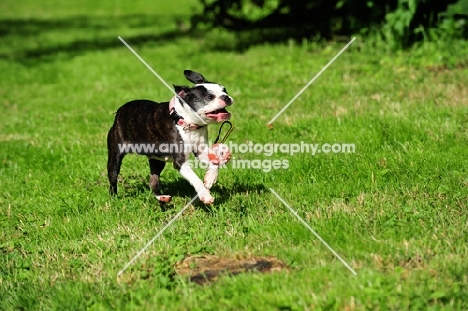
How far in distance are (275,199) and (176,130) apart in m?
1.12

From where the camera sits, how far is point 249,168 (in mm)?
7484

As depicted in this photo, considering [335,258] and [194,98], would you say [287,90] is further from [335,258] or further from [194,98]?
[335,258]

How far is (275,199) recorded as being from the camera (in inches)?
253

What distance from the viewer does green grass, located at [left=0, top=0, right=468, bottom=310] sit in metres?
4.72

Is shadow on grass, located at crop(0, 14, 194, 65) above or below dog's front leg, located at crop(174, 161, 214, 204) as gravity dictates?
below

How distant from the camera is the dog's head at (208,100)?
580 cm

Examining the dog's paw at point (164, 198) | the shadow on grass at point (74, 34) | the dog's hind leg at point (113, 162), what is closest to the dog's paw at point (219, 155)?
the dog's paw at point (164, 198)

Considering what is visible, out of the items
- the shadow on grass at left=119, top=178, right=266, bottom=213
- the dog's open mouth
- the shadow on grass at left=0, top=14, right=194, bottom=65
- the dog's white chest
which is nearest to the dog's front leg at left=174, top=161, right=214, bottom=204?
the dog's white chest

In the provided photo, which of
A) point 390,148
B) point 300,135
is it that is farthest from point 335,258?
point 300,135

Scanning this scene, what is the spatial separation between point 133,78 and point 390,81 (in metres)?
5.21

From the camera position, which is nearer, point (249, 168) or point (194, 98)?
point (194, 98)

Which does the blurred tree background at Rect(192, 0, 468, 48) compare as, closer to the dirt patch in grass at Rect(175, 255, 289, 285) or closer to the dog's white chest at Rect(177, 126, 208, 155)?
the dog's white chest at Rect(177, 126, 208, 155)

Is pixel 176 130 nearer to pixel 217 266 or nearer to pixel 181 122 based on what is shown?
pixel 181 122

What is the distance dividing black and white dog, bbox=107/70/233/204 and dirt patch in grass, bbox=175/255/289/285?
0.63m
